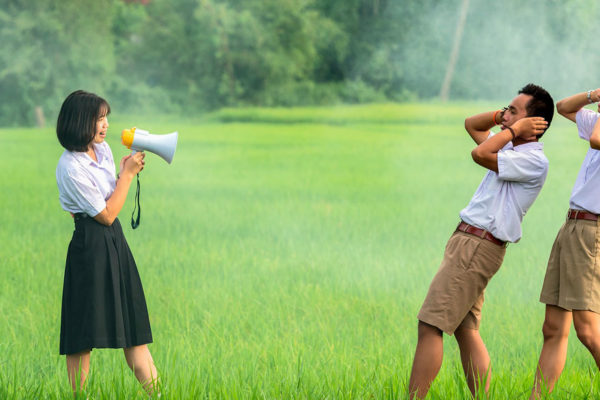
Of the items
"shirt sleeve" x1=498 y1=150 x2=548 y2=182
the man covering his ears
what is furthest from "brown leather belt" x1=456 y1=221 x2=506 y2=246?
"shirt sleeve" x1=498 y1=150 x2=548 y2=182

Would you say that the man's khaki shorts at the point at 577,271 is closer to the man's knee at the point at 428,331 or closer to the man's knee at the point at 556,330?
the man's knee at the point at 556,330

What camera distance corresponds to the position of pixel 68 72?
18094 millimetres

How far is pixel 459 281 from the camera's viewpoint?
327cm

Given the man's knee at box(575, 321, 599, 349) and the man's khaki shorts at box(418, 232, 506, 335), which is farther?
the man's knee at box(575, 321, 599, 349)

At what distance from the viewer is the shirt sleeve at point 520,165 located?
3238 millimetres

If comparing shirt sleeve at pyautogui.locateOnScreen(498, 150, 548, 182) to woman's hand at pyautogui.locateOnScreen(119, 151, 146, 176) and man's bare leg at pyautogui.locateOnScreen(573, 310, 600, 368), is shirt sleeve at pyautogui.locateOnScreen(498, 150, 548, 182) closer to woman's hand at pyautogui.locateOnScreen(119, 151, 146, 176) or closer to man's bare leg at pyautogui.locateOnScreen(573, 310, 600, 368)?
man's bare leg at pyautogui.locateOnScreen(573, 310, 600, 368)

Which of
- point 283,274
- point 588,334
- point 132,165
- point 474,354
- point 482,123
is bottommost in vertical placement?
point 283,274

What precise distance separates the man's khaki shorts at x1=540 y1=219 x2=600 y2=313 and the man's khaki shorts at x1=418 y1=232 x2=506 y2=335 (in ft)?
1.05

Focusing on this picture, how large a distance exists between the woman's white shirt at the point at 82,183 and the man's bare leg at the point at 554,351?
178 cm

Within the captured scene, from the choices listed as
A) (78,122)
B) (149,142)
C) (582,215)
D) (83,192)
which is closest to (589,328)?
(582,215)

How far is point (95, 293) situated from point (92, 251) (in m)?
0.16

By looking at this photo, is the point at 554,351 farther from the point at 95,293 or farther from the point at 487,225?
the point at 95,293

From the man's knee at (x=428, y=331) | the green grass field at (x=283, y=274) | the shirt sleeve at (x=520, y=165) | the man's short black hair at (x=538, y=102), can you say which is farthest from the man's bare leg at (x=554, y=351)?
the man's short black hair at (x=538, y=102)

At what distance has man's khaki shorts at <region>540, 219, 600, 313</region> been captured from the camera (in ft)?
11.1
